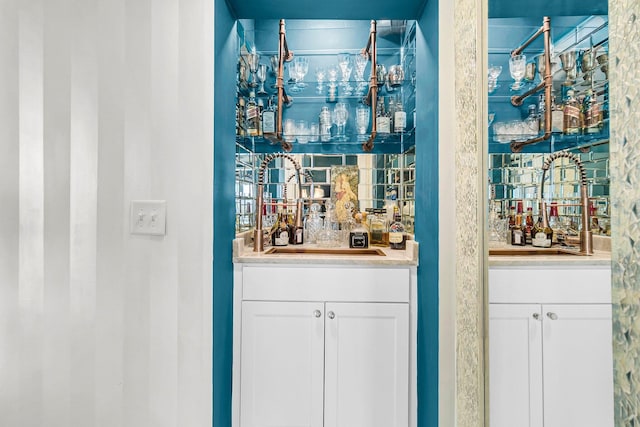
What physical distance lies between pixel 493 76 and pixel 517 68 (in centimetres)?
16

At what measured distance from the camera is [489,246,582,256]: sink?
2.19 feet

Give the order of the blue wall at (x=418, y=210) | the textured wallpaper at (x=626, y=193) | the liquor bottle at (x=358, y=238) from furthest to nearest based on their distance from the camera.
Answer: the liquor bottle at (x=358, y=238)
the blue wall at (x=418, y=210)
the textured wallpaper at (x=626, y=193)

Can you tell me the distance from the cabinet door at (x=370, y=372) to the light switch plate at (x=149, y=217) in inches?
32.2

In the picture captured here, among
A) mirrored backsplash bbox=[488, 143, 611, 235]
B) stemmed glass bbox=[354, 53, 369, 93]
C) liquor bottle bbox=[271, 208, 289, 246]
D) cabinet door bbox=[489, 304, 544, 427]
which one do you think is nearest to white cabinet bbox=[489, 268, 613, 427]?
cabinet door bbox=[489, 304, 544, 427]

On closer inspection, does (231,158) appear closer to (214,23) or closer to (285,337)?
(214,23)

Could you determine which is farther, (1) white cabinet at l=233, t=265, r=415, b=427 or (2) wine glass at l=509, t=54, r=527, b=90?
(1) white cabinet at l=233, t=265, r=415, b=427

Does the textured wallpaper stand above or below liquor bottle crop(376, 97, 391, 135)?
below

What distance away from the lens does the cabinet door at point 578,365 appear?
630 millimetres

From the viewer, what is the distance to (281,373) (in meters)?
1.65

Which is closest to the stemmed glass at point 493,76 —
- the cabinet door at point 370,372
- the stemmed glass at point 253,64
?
the cabinet door at point 370,372

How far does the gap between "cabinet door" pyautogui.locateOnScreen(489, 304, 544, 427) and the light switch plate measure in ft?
3.73

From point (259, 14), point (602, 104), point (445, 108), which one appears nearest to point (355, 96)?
point (259, 14)

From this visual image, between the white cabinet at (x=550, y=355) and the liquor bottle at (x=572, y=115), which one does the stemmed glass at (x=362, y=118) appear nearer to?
the white cabinet at (x=550, y=355)

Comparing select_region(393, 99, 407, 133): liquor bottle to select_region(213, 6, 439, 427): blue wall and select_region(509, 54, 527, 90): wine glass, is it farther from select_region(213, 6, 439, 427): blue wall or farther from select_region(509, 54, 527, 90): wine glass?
select_region(509, 54, 527, 90): wine glass
